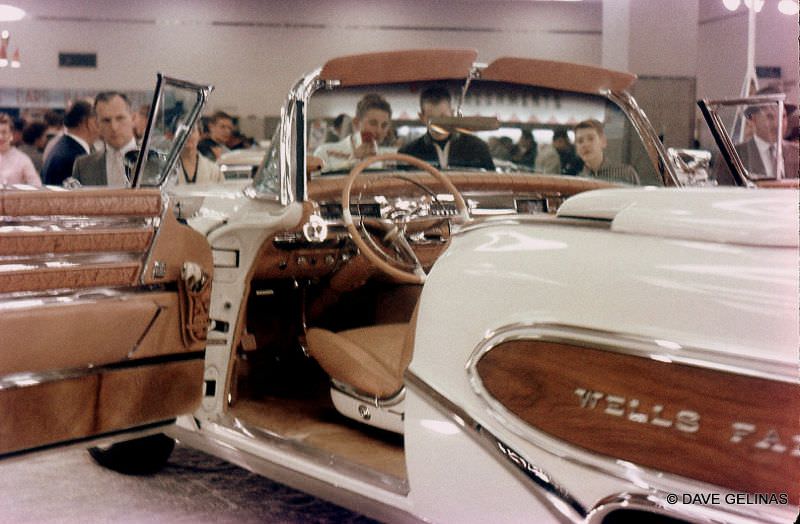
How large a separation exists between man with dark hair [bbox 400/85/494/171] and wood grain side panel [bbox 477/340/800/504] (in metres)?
1.68

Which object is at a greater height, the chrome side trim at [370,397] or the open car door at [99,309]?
the open car door at [99,309]

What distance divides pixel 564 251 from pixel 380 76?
1.35m

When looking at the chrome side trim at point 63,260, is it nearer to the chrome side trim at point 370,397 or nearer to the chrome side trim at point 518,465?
the chrome side trim at point 370,397

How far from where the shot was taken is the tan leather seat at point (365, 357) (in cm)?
252

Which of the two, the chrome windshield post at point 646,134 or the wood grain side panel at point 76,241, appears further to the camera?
the chrome windshield post at point 646,134

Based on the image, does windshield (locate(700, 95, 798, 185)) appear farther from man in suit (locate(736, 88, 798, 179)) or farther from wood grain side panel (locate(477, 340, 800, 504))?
wood grain side panel (locate(477, 340, 800, 504))

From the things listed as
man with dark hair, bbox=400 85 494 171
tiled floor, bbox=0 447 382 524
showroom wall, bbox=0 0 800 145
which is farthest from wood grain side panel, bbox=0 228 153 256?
showroom wall, bbox=0 0 800 145

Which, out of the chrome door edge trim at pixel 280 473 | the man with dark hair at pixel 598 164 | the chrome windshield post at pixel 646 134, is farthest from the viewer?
the man with dark hair at pixel 598 164

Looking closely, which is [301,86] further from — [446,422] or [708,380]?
[708,380]

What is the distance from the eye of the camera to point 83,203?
2580 mm

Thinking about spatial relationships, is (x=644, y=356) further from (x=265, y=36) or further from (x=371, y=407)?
(x=265, y=36)

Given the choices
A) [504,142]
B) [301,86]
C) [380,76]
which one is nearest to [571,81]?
[504,142]

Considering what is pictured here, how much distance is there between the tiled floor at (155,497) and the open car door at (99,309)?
516 millimetres

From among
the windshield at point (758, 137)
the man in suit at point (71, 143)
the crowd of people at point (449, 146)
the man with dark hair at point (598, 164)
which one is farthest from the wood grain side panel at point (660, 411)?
the man in suit at point (71, 143)
